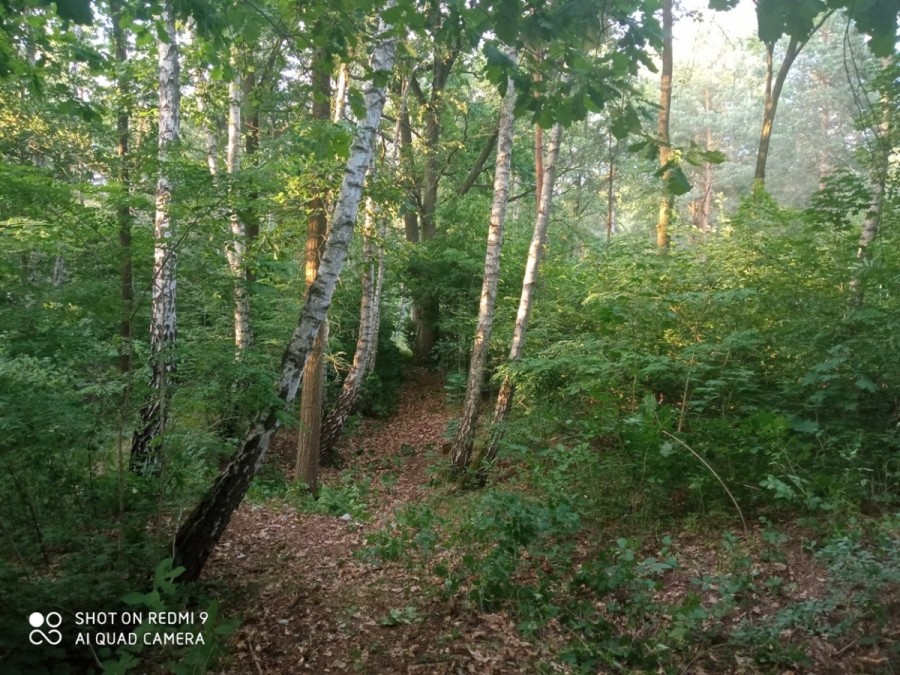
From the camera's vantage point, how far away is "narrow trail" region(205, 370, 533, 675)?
12.3 ft

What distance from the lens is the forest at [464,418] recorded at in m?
3.18

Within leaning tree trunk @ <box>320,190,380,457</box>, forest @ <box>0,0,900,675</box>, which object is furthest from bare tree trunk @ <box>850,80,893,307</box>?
leaning tree trunk @ <box>320,190,380,457</box>

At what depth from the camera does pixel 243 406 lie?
462cm

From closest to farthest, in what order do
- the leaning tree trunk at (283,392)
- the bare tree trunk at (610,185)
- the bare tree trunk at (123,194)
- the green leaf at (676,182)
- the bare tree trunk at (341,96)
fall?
1. the green leaf at (676,182)
2. the leaning tree trunk at (283,392)
3. the bare tree trunk at (123,194)
4. the bare tree trunk at (341,96)
5. the bare tree trunk at (610,185)

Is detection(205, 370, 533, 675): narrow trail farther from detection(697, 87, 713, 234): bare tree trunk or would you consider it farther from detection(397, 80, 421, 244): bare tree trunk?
detection(697, 87, 713, 234): bare tree trunk

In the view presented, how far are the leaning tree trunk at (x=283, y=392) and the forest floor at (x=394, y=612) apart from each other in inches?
22.8

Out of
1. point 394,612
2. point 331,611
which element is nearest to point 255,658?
point 331,611


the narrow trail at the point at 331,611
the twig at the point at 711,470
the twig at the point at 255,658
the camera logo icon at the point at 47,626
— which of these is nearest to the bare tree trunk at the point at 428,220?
the narrow trail at the point at 331,611

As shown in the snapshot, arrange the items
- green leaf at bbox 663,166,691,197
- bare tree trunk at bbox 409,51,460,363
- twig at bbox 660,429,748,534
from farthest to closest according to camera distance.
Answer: bare tree trunk at bbox 409,51,460,363 → twig at bbox 660,429,748,534 → green leaf at bbox 663,166,691,197

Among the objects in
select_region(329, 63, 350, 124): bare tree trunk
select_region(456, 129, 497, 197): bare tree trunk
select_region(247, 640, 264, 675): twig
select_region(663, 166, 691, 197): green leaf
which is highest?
select_region(456, 129, 497, 197): bare tree trunk

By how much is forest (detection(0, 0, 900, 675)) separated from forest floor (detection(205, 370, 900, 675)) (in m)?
0.03

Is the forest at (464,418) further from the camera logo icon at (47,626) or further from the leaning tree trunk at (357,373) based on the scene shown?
the leaning tree trunk at (357,373)

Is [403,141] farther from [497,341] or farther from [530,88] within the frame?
[530,88]

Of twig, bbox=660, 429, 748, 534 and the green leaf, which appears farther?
twig, bbox=660, 429, 748, 534
